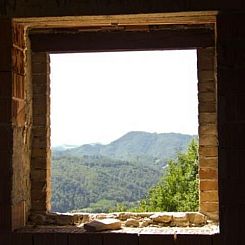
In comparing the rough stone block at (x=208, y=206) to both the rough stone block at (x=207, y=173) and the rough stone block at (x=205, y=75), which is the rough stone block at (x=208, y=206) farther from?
the rough stone block at (x=205, y=75)

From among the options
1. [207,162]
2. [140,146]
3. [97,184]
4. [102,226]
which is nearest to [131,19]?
[102,226]

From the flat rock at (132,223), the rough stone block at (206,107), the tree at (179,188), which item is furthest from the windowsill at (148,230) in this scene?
the tree at (179,188)

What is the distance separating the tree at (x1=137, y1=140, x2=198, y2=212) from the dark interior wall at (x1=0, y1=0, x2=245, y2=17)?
11.7m

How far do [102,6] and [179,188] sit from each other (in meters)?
14.7

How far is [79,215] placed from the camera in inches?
194

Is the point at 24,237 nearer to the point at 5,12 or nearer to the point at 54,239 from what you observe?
the point at 54,239

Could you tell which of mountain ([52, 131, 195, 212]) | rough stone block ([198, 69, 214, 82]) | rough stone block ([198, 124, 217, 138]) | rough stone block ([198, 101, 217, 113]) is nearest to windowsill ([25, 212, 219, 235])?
rough stone block ([198, 124, 217, 138])

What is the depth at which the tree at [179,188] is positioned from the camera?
16688 mm

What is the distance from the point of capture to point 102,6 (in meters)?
3.97

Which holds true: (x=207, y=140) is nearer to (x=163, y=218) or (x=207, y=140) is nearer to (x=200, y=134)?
(x=200, y=134)

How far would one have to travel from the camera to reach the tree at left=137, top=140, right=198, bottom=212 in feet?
54.7
